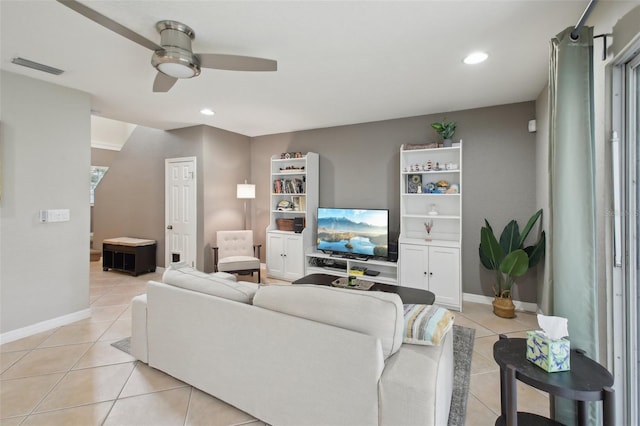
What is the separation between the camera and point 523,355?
4.64ft

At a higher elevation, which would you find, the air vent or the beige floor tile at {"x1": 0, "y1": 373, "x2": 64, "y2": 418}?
the air vent

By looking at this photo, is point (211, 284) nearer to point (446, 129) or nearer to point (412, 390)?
point (412, 390)

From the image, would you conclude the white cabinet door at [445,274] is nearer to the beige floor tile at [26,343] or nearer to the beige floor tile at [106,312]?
the beige floor tile at [106,312]

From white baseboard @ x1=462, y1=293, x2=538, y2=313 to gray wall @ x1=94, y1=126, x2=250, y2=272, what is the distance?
394 centimetres

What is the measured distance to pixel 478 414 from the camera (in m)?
1.88

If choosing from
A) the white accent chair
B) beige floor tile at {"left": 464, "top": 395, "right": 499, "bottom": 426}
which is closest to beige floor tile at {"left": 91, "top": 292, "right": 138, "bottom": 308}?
the white accent chair

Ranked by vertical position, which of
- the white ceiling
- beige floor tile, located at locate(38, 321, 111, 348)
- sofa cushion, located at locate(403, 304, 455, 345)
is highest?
the white ceiling

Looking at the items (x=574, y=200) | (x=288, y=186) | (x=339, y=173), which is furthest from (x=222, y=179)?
(x=574, y=200)

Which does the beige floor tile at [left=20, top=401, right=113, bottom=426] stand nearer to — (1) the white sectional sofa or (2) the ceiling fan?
(1) the white sectional sofa

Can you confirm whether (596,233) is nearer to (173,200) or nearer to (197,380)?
(197,380)

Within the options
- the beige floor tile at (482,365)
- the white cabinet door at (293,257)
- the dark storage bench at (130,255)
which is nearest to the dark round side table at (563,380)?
the beige floor tile at (482,365)

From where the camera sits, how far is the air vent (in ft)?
8.51

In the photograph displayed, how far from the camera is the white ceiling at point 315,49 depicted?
1896 millimetres

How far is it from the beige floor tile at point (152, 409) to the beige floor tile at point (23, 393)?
578 mm
